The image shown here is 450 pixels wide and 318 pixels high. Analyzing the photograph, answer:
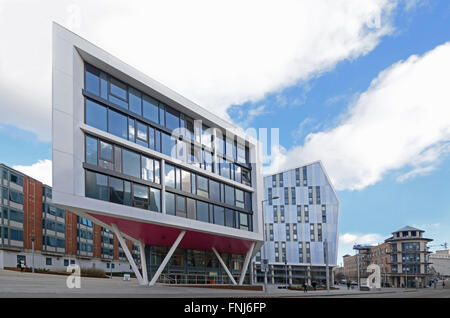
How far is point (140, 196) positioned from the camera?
3272cm

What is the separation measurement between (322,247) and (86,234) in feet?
162

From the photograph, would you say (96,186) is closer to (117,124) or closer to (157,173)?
(117,124)

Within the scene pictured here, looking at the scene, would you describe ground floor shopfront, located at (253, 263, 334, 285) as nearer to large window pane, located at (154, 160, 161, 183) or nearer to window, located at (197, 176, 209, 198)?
window, located at (197, 176, 209, 198)

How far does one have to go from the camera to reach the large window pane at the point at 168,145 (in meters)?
36.5

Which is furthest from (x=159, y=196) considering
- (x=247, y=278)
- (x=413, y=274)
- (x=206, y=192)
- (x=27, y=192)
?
(x=413, y=274)

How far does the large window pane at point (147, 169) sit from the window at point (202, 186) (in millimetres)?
6737

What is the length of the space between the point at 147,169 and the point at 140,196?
Result: 2.46 meters

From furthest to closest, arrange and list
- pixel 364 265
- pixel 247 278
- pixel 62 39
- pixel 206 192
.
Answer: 1. pixel 364 265
2. pixel 247 278
3. pixel 206 192
4. pixel 62 39

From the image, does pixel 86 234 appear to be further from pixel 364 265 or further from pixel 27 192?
pixel 364 265

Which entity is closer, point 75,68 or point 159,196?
point 75,68

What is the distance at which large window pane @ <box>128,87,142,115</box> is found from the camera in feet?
111

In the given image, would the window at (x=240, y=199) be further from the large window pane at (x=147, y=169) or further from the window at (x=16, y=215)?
the window at (x=16, y=215)

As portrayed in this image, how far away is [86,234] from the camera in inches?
3376

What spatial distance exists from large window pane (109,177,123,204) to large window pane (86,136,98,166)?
1791mm
